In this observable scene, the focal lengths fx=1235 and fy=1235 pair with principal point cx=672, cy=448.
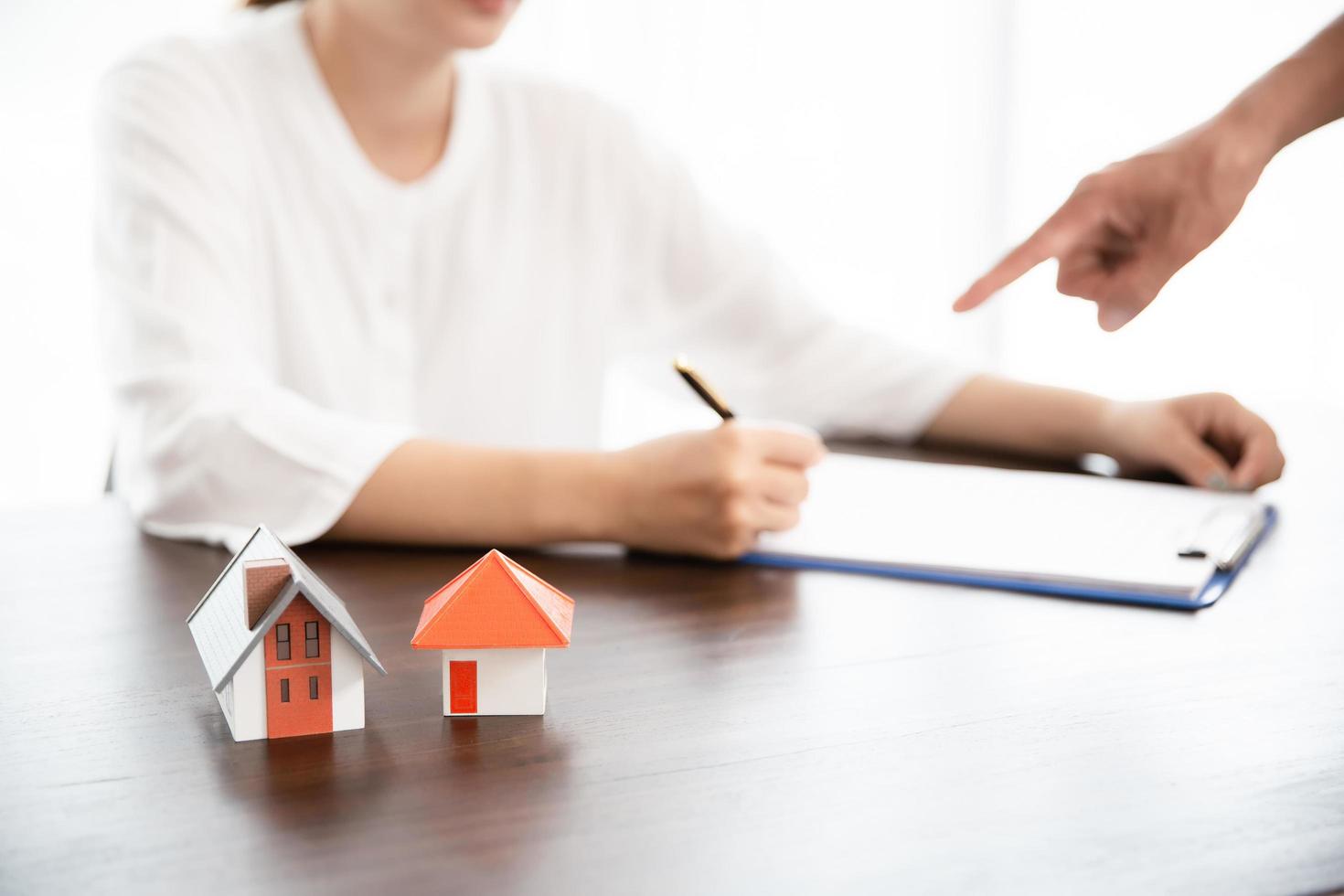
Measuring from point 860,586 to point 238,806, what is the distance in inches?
17.8

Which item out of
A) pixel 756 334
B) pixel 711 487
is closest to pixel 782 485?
pixel 711 487

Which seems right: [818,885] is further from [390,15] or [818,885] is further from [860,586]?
[390,15]

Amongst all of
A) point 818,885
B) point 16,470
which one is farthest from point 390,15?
point 16,470

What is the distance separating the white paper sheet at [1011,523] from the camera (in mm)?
856

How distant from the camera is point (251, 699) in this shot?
1.86 feet

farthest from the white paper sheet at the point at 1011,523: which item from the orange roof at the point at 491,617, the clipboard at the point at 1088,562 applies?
the orange roof at the point at 491,617

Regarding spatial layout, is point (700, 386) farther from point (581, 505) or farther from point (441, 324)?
point (441, 324)

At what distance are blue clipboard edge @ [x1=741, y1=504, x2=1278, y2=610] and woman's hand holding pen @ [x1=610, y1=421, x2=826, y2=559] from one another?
0.03 meters

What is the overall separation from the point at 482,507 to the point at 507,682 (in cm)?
32

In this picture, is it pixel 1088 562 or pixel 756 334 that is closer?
pixel 1088 562

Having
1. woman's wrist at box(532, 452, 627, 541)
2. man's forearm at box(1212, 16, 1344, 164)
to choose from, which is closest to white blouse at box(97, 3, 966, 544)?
woman's wrist at box(532, 452, 627, 541)

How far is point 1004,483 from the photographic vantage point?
3.57ft

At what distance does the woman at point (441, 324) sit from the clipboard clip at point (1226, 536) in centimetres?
11

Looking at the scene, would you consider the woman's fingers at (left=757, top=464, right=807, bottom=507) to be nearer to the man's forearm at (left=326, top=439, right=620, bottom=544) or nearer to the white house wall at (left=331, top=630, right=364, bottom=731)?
the man's forearm at (left=326, top=439, right=620, bottom=544)
